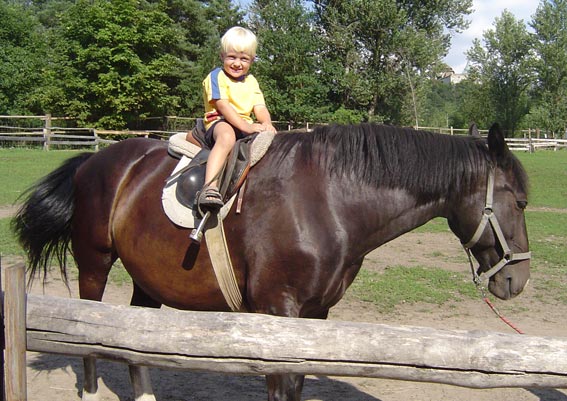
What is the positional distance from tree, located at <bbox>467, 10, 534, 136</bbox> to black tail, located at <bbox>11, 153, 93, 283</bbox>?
171ft

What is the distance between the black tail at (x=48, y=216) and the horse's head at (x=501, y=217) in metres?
2.80

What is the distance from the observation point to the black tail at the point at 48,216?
404cm

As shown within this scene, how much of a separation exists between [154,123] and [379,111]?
1712 centimetres

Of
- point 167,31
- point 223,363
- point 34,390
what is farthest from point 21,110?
point 223,363

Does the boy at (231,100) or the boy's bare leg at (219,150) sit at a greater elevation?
the boy at (231,100)

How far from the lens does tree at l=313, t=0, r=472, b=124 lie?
128ft

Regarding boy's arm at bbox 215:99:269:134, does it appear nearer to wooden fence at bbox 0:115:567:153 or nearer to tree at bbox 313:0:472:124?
wooden fence at bbox 0:115:567:153

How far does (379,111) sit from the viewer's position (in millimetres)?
41750

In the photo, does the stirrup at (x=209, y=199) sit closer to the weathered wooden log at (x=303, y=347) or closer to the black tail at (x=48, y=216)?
the weathered wooden log at (x=303, y=347)

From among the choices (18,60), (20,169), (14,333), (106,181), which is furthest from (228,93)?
Result: (18,60)

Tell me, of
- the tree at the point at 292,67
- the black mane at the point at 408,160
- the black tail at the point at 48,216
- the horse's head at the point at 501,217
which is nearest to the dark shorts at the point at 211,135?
the black mane at the point at 408,160

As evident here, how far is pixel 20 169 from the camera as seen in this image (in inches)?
Answer: 694

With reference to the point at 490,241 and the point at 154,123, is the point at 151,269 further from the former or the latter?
the point at 154,123

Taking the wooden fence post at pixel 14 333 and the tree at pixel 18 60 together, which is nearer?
the wooden fence post at pixel 14 333
